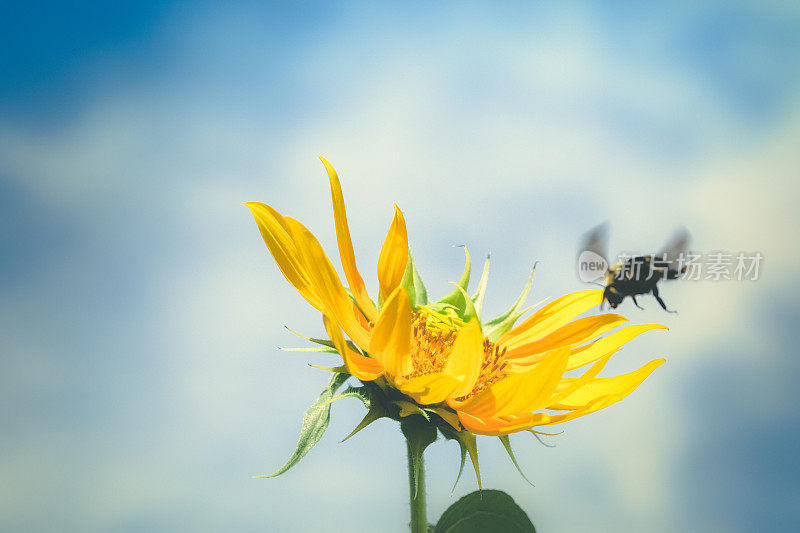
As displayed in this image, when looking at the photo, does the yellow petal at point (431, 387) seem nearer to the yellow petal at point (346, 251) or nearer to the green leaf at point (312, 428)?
the green leaf at point (312, 428)

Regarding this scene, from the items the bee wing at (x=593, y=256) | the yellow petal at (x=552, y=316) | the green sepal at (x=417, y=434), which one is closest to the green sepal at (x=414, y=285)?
the yellow petal at (x=552, y=316)

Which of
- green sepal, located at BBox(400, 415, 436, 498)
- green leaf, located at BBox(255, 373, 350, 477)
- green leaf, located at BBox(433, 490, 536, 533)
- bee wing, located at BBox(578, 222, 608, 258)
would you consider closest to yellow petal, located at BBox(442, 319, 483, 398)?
green sepal, located at BBox(400, 415, 436, 498)

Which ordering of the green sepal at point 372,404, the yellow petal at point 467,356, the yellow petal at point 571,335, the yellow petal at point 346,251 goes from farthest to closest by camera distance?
the yellow petal at point 571,335 → the yellow petal at point 346,251 → the green sepal at point 372,404 → the yellow petal at point 467,356

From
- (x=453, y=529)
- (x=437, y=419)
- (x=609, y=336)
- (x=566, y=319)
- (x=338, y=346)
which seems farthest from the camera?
(x=566, y=319)

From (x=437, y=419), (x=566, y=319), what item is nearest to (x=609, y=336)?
(x=566, y=319)

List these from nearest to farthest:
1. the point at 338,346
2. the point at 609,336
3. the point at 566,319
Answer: the point at 338,346, the point at 609,336, the point at 566,319

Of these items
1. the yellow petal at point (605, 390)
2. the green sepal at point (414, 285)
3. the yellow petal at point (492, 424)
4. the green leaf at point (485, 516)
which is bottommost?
the green leaf at point (485, 516)

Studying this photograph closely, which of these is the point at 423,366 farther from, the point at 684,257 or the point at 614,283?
the point at 684,257
